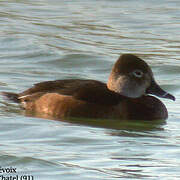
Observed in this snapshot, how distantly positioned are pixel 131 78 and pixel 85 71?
12.2 feet

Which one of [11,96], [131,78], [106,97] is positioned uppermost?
[131,78]

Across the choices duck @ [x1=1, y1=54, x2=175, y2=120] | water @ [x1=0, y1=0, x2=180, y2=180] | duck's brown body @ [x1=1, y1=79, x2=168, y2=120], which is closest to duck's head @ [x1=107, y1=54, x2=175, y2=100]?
duck @ [x1=1, y1=54, x2=175, y2=120]

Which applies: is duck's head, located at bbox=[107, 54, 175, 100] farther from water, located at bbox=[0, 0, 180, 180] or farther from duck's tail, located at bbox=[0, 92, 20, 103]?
duck's tail, located at bbox=[0, 92, 20, 103]

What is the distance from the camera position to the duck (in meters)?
12.6

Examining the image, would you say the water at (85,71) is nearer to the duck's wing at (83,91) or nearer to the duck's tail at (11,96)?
the duck's tail at (11,96)

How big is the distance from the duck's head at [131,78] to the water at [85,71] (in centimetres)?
55

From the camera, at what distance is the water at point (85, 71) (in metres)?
9.88

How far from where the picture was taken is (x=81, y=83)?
41.6 feet

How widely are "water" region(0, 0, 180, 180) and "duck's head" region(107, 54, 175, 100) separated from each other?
21.7 inches

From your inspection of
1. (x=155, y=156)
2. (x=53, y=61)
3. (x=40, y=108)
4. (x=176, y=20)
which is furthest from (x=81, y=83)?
(x=176, y=20)

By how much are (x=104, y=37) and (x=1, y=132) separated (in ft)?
25.2

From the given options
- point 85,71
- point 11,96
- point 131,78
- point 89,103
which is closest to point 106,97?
point 89,103

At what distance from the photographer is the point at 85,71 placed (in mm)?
16766

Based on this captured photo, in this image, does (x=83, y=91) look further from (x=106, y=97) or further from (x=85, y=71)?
(x=85, y=71)
